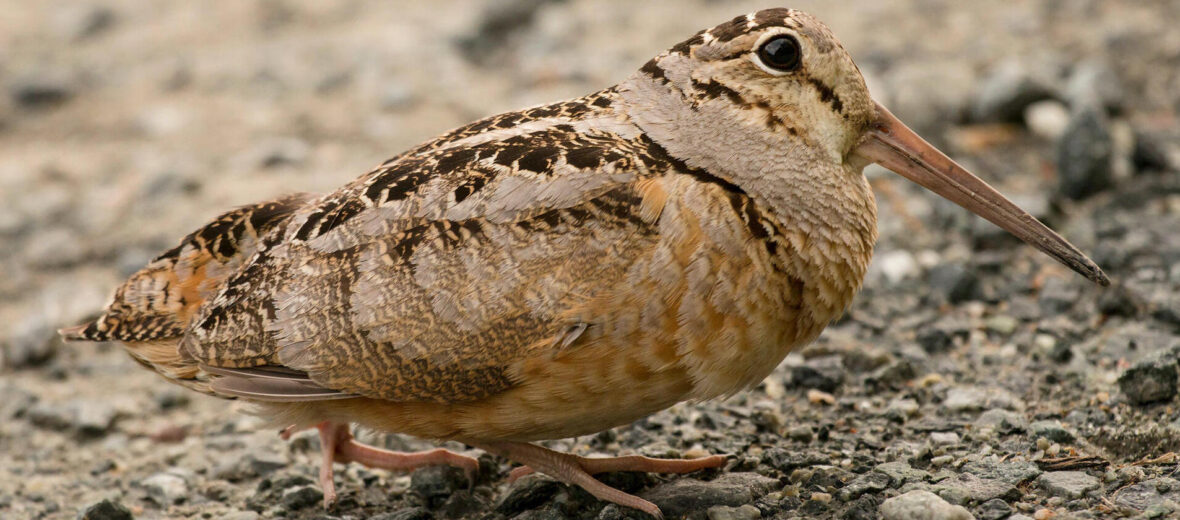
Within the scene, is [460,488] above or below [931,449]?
→ below

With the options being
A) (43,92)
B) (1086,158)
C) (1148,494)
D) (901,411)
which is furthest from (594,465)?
(43,92)

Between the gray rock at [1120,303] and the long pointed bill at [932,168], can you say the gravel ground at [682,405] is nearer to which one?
the gray rock at [1120,303]

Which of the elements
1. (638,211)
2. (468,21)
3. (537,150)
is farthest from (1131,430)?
(468,21)

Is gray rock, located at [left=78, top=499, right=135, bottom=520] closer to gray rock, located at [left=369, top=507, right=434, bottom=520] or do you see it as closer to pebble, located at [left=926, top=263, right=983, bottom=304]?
gray rock, located at [left=369, top=507, right=434, bottom=520]

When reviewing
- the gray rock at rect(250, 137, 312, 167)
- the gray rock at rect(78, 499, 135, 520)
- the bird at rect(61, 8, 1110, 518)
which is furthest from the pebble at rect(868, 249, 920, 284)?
the gray rock at rect(250, 137, 312, 167)

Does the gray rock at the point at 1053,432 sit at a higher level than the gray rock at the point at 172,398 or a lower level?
higher

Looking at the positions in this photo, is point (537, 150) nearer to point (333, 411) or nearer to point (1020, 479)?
point (333, 411)

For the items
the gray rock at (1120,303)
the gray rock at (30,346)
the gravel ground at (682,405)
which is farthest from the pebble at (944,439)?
the gray rock at (30,346)
